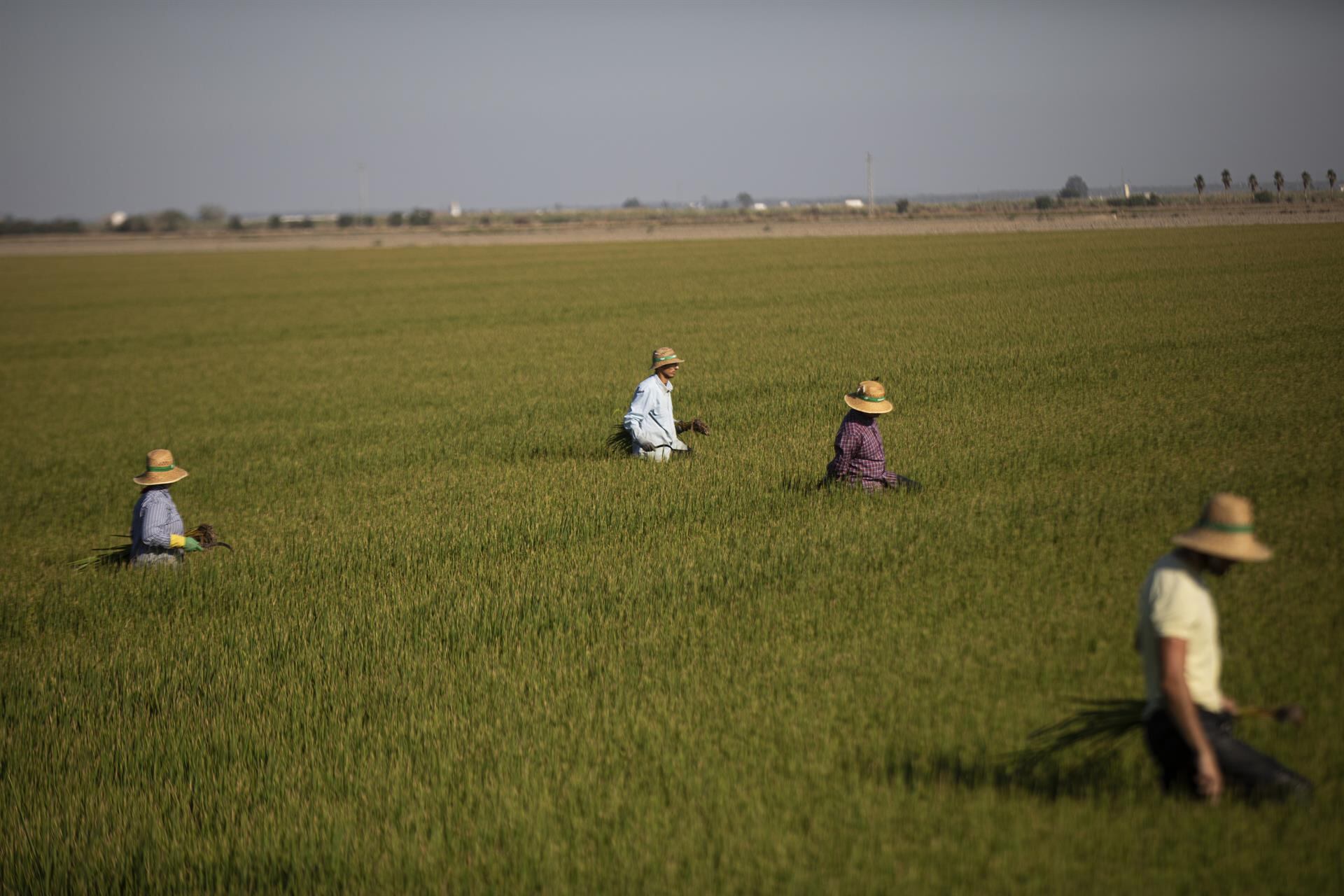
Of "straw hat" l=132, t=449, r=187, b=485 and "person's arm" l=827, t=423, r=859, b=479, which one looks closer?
"straw hat" l=132, t=449, r=187, b=485

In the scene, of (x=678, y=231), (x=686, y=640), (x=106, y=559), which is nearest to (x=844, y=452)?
(x=686, y=640)

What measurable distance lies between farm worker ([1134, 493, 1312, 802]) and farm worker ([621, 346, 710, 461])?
23.8ft

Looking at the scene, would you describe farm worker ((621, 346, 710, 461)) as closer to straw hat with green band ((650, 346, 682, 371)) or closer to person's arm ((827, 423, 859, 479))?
straw hat with green band ((650, 346, 682, 371))

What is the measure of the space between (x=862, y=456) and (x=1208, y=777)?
5632 mm

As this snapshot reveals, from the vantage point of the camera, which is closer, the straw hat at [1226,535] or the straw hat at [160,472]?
the straw hat at [1226,535]

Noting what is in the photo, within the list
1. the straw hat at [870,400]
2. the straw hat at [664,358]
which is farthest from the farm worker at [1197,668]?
the straw hat at [664,358]

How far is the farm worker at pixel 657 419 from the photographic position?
37.4ft

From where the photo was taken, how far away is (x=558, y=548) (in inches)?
372

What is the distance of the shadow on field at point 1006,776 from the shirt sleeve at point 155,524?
6.69 metres

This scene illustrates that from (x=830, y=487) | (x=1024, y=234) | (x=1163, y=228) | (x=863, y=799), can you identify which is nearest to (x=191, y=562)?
(x=830, y=487)

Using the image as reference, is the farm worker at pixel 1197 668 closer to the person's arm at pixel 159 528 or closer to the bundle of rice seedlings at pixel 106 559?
the person's arm at pixel 159 528

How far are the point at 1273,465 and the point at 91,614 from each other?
33.1 ft

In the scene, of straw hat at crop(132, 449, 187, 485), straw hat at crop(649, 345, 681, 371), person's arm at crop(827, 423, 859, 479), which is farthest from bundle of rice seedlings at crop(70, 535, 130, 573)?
person's arm at crop(827, 423, 859, 479)

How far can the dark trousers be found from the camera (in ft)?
14.0
